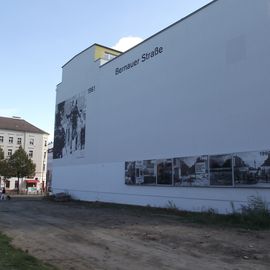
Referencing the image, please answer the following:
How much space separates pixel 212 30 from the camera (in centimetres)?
2488

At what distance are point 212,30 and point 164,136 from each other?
733cm

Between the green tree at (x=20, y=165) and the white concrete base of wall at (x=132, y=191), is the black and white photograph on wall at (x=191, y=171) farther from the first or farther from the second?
the green tree at (x=20, y=165)

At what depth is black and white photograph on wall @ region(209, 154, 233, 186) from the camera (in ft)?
73.7

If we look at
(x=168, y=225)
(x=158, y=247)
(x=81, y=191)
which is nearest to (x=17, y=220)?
(x=168, y=225)

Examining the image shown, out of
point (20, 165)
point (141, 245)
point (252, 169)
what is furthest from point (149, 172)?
point (20, 165)

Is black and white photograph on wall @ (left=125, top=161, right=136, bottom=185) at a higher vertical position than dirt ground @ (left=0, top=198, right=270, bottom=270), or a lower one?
higher

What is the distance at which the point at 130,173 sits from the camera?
3131 cm

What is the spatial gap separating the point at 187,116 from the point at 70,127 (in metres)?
18.9

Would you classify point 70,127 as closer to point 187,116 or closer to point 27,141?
point 187,116

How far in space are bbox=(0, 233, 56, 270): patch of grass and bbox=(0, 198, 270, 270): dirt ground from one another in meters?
0.44

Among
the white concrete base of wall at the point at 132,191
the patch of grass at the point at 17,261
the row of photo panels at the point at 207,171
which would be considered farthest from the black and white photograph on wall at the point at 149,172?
the patch of grass at the point at 17,261

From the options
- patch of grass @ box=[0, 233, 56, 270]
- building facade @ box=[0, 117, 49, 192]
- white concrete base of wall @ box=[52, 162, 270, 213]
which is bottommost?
patch of grass @ box=[0, 233, 56, 270]

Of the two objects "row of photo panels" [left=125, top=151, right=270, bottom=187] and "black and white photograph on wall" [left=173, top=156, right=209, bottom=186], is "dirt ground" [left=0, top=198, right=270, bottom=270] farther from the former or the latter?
"black and white photograph on wall" [left=173, top=156, right=209, bottom=186]

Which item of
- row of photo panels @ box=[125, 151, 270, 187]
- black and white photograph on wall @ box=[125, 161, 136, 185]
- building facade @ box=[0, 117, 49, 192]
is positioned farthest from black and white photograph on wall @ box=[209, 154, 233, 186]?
building facade @ box=[0, 117, 49, 192]
